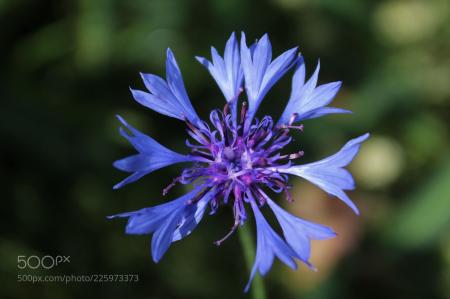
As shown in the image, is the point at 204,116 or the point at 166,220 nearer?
the point at 166,220

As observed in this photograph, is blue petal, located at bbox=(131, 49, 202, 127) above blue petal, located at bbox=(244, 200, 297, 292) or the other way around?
above

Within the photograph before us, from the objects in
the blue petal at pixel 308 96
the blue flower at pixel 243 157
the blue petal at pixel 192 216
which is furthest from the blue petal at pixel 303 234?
the blue petal at pixel 308 96

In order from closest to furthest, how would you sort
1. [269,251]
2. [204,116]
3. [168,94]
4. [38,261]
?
[269,251] < [168,94] < [38,261] < [204,116]

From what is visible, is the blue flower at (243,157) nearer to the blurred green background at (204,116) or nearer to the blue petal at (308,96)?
the blue petal at (308,96)

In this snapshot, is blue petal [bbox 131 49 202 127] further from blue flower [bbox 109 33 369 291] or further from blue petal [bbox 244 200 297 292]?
blue petal [bbox 244 200 297 292]

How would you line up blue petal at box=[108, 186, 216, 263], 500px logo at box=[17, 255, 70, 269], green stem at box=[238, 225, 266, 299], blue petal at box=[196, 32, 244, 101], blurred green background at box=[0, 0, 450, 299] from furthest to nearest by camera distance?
blurred green background at box=[0, 0, 450, 299] < 500px logo at box=[17, 255, 70, 269] < blue petal at box=[196, 32, 244, 101] < green stem at box=[238, 225, 266, 299] < blue petal at box=[108, 186, 216, 263]

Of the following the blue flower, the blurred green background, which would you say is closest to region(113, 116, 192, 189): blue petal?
the blue flower

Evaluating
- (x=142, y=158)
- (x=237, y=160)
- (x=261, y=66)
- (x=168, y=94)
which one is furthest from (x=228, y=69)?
(x=142, y=158)

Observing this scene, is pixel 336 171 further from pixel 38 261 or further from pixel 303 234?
pixel 38 261

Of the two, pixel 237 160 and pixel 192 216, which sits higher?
pixel 237 160
